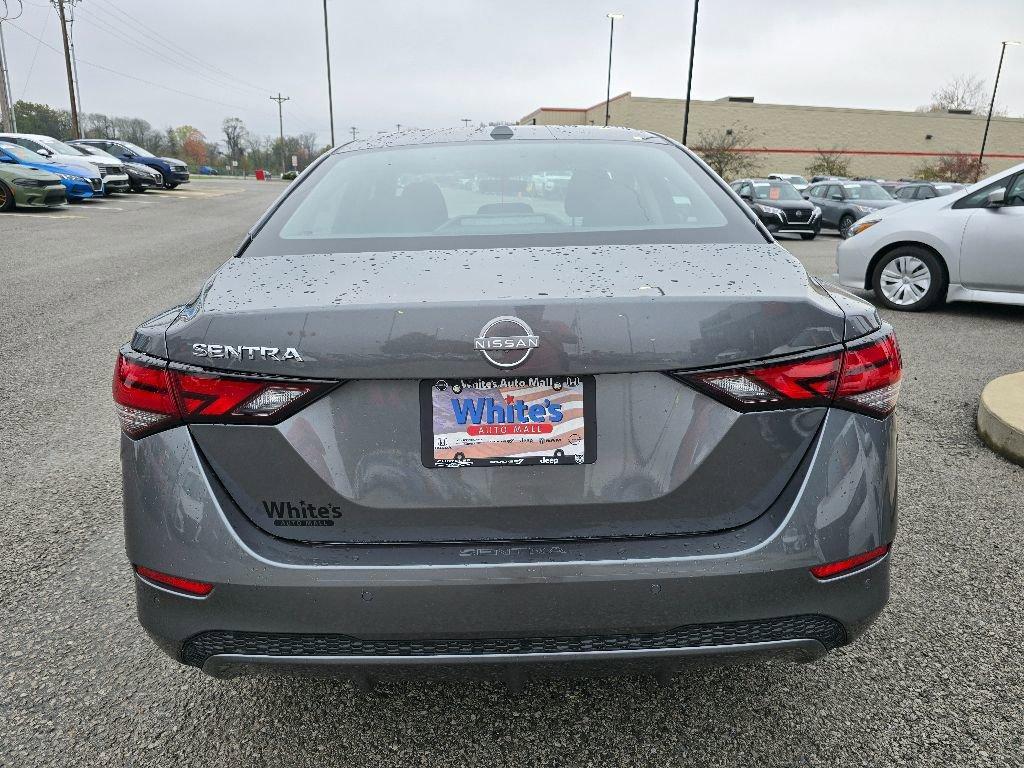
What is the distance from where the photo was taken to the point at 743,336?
5.46ft

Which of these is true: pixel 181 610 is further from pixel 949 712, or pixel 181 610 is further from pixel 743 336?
pixel 949 712

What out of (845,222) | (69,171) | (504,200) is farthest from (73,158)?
(504,200)

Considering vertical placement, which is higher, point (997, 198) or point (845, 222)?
point (997, 198)

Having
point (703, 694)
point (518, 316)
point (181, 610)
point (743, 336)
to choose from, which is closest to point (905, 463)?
point (703, 694)

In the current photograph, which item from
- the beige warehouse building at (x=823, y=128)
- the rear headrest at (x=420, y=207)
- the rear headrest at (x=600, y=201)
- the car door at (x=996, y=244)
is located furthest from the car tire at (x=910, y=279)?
the beige warehouse building at (x=823, y=128)

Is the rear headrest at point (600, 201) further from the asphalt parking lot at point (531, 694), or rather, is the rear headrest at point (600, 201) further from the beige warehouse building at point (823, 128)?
the beige warehouse building at point (823, 128)

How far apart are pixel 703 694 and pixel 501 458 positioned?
1.14 m

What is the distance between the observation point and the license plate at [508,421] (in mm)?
1655

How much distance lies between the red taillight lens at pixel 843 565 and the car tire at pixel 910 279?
25.8 ft

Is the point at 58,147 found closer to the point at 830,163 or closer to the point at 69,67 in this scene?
the point at 69,67

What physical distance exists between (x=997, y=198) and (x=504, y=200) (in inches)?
283

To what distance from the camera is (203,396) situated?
1.71 m

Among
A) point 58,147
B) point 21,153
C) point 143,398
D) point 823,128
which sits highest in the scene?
point 823,128

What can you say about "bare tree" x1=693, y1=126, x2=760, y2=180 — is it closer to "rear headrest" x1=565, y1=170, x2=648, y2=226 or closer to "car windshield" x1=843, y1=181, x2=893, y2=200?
"car windshield" x1=843, y1=181, x2=893, y2=200
